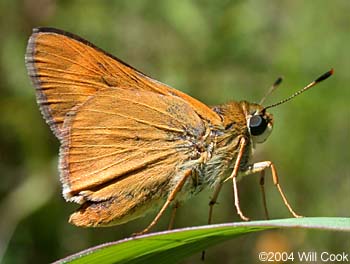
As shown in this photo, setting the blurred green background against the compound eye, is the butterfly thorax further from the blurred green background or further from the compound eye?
the blurred green background

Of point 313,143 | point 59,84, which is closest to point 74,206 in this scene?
point 313,143

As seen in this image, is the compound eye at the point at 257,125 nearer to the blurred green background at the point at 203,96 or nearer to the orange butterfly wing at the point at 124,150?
the orange butterfly wing at the point at 124,150

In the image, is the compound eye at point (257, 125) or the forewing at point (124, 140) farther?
the compound eye at point (257, 125)

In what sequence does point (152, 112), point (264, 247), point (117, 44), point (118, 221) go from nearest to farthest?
point (118, 221) < point (152, 112) < point (264, 247) < point (117, 44)

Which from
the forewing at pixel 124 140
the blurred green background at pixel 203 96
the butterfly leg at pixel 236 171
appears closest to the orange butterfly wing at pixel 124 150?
the forewing at pixel 124 140

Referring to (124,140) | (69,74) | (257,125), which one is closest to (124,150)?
(124,140)

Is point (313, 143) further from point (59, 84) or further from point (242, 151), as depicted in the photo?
point (59, 84)

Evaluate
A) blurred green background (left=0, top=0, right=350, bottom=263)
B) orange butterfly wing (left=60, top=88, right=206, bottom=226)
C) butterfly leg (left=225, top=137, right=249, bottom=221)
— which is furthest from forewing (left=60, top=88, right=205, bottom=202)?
blurred green background (left=0, top=0, right=350, bottom=263)

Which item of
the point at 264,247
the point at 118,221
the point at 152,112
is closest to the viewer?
the point at 118,221
